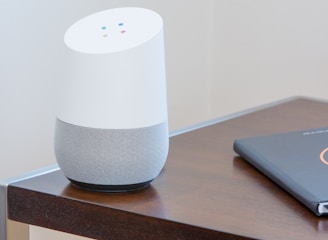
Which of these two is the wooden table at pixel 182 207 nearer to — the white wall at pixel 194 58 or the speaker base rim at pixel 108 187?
the speaker base rim at pixel 108 187

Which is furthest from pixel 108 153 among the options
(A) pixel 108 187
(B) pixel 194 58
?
(B) pixel 194 58

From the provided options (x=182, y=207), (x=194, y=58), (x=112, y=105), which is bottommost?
(x=194, y=58)

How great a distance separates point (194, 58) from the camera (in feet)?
9.18

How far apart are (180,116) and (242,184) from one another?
6.09ft

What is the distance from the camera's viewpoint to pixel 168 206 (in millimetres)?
830

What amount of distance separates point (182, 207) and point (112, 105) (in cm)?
14

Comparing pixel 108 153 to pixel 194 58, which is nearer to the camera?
pixel 108 153

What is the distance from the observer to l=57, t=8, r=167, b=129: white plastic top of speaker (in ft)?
2.66

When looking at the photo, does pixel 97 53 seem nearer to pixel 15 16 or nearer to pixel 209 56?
pixel 15 16

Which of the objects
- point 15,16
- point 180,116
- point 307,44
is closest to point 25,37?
point 15,16

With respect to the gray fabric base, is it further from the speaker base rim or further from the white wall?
the white wall

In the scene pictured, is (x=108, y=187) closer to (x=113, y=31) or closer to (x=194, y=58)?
(x=113, y=31)

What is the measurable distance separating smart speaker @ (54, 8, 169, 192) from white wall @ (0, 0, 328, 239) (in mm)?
1252

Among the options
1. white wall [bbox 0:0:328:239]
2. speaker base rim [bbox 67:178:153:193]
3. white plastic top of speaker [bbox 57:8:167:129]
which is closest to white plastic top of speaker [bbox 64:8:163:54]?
white plastic top of speaker [bbox 57:8:167:129]
